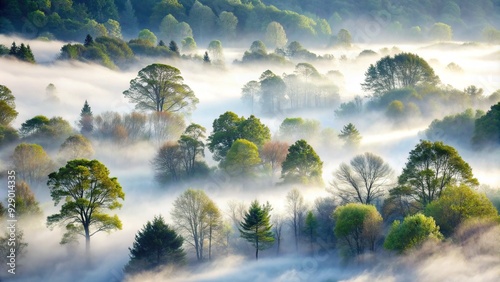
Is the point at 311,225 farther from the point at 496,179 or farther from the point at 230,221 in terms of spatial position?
the point at 496,179

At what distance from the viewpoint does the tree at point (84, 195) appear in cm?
6116

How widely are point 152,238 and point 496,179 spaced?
38530 mm

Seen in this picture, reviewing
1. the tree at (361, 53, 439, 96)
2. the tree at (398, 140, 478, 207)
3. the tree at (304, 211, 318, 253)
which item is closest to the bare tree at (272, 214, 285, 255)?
the tree at (304, 211, 318, 253)

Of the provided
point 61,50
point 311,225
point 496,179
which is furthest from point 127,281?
point 61,50

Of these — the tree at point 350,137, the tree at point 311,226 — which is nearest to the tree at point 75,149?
the tree at point 311,226

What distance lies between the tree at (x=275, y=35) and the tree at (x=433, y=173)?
12863 cm

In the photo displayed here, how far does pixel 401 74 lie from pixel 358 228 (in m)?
63.0

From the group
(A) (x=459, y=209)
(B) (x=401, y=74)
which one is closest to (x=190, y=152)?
(A) (x=459, y=209)

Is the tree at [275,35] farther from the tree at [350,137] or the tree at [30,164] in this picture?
the tree at [30,164]

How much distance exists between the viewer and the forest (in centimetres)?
6012

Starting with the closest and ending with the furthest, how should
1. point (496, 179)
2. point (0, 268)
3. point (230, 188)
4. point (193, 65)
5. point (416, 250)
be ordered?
point (416, 250), point (0, 268), point (496, 179), point (230, 188), point (193, 65)

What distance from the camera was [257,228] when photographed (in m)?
63.7

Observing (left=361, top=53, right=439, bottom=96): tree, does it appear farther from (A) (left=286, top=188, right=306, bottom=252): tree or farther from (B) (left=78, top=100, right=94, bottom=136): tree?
(A) (left=286, top=188, right=306, bottom=252): tree

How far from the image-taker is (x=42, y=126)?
287 ft
